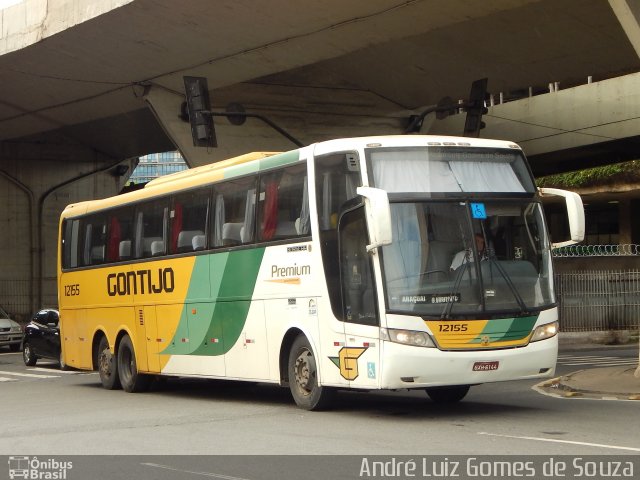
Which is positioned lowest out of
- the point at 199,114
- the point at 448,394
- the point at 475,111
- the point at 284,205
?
the point at 448,394

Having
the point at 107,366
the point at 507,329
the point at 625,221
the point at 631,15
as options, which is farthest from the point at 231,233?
the point at 625,221

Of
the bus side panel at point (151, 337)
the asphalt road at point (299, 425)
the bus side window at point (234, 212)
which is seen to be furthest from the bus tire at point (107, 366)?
the bus side window at point (234, 212)

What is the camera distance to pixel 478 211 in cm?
1363

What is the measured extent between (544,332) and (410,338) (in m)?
1.78

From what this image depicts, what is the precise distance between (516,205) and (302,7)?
45.8 ft

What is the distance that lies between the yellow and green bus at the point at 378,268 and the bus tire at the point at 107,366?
3.74 metres

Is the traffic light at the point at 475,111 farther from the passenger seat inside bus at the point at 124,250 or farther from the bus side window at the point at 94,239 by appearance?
the passenger seat inside bus at the point at 124,250

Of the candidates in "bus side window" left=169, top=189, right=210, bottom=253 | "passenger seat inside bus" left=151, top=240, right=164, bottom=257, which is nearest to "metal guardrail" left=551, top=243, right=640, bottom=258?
"passenger seat inside bus" left=151, top=240, right=164, bottom=257

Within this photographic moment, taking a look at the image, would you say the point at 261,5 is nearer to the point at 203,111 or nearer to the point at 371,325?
the point at 203,111

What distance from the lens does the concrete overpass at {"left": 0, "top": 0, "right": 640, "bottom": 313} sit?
2755 cm

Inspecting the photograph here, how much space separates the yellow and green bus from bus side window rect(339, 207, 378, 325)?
0.07 feet

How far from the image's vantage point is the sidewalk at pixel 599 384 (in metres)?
16.1

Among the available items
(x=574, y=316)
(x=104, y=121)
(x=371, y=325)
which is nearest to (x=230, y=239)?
(x=371, y=325)

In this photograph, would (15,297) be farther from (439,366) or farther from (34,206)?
(439,366)
